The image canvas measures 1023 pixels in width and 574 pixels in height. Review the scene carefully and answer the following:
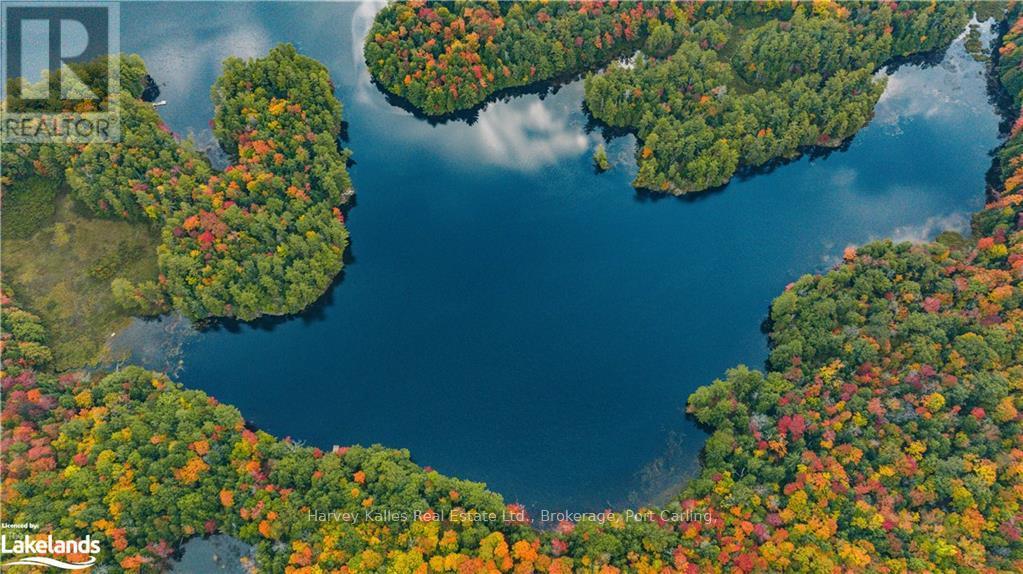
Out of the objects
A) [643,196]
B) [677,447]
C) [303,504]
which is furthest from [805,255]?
[303,504]

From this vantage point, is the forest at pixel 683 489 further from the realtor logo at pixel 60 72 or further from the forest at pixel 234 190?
the realtor logo at pixel 60 72

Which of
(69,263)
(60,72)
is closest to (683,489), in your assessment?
(69,263)

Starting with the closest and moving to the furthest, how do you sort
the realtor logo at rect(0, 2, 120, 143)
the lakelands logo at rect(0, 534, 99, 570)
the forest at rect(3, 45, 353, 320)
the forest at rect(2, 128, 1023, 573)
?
the lakelands logo at rect(0, 534, 99, 570), the forest at rect(2, 128, 1023, 573), the forest at rect(3, 45, 353, 320), the realtor logo at rect(0, 2, 120, 143)

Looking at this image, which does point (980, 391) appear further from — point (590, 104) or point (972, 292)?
point (590, 104)

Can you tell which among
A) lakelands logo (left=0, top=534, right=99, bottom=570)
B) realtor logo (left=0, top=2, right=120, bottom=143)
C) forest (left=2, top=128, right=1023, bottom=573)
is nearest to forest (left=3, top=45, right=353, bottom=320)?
realtor logo (left=0, top=2, right=120, bottom=143)

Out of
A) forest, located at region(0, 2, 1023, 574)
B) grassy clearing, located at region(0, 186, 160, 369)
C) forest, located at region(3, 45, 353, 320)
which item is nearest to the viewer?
forest, located at region(0, 2, 1023, 574)

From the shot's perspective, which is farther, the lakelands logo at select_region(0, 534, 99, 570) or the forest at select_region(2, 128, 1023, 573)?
the forest at select_region(2, 128, 1023, 573)

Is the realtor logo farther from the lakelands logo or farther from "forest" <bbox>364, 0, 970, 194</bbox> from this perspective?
the lakelands logo

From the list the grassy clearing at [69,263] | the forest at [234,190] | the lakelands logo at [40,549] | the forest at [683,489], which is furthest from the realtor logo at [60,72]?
the lakelands logo at [40,549]
